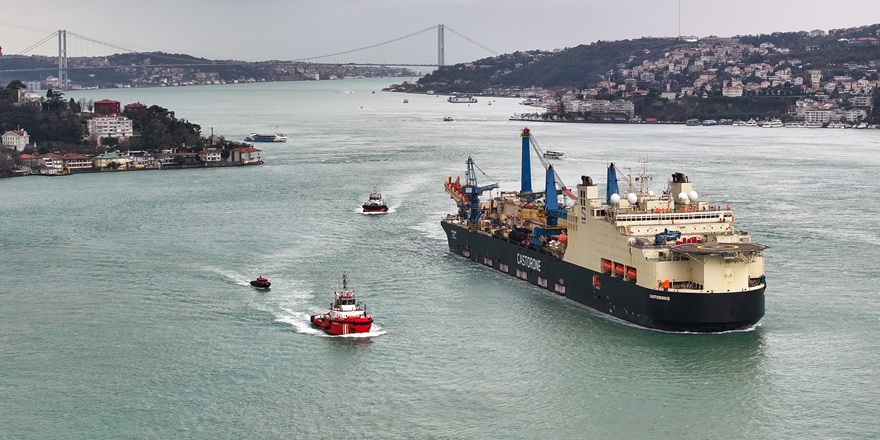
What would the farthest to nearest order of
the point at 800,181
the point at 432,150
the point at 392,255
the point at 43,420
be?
the point at 432,150 < the point at 800,181 < the point at 392,255 < the point at 43,420

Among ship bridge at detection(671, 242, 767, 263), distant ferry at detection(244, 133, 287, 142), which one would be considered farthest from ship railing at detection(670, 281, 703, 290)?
distant ferry at detection(244, 133, 287, 142)

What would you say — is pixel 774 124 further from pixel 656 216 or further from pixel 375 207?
pixel 656 216

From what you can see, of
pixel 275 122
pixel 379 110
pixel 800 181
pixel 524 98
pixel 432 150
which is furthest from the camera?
pixel 524 98

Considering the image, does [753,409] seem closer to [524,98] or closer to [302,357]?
[302,357]

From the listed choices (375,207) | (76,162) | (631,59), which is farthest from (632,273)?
(631,59)

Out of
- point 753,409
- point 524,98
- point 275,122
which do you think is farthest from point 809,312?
point 524,98

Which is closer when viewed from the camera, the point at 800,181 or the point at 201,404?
the point at 201,404

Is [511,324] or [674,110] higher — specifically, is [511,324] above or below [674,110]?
below
